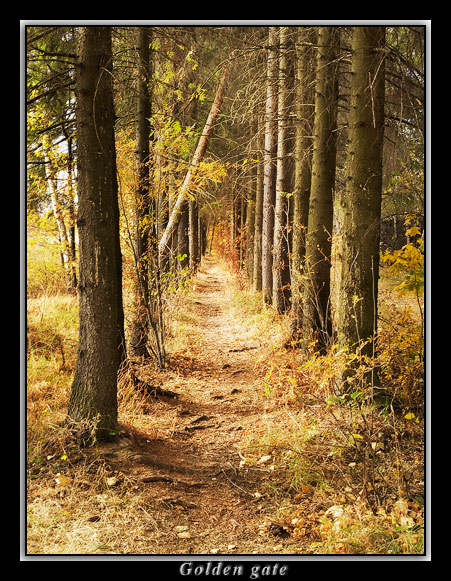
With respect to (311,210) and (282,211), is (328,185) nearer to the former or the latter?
(311,210)

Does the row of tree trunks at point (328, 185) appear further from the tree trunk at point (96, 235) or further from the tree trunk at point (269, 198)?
the tree trunk at point (96, 235)

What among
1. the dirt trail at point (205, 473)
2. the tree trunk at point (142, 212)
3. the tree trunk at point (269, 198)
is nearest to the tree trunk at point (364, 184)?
the dirt trail at point (205, 473)

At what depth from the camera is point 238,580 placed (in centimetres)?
296

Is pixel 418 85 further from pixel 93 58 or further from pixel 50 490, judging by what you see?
pixel 50 490

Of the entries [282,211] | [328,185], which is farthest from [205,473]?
[282,211]

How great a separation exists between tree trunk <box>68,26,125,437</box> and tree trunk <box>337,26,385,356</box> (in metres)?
2.80

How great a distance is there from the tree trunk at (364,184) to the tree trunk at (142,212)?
3539mm

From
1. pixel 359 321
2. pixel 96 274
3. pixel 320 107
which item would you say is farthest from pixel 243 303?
pixel 96 274

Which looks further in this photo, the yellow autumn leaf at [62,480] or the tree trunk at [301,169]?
the tree trunk at [301,169]

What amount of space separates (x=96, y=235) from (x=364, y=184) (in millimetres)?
3124

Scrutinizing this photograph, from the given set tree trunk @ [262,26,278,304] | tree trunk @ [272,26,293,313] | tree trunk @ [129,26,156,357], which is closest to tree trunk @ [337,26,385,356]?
tree trunk @ [129,26,156,357]

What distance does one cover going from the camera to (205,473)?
5.01 m

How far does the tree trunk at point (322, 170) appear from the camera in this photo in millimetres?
7512

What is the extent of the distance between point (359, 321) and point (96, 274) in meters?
3.10
